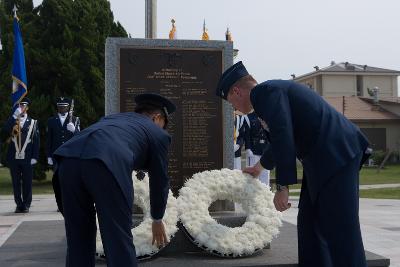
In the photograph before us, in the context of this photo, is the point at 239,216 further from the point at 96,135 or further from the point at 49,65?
the point at 49,65

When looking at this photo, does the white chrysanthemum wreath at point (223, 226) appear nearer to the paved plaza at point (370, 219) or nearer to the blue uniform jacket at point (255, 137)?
the paved plaza at point (370, 219)

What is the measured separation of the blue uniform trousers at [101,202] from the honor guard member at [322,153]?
0.99 m

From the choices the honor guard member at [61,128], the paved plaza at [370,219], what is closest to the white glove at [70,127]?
the honor guard member at [61,128]

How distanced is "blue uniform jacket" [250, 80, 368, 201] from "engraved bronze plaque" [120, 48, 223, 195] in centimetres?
268

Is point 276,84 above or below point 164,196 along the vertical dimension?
above

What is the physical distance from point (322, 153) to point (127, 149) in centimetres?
125

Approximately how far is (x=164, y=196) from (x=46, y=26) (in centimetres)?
1961

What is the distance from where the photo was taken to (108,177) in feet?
10.5

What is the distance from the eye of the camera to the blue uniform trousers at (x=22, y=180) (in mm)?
10758

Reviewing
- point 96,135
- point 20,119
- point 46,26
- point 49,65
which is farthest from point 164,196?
point 46,26

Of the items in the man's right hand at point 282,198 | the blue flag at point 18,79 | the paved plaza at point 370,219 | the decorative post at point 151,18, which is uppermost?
the decorative post at point 151,18

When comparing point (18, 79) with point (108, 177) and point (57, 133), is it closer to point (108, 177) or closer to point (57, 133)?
point (57, 133)

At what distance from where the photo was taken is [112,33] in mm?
23047

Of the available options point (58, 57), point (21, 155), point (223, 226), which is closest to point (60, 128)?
point (21, 155)
